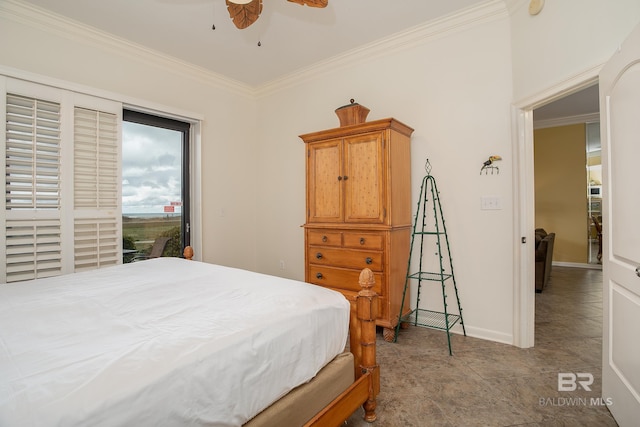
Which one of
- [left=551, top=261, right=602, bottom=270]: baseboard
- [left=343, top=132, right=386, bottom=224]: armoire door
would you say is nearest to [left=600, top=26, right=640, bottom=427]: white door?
[left=343, top=132, right=386, bottom=224]: armoire door

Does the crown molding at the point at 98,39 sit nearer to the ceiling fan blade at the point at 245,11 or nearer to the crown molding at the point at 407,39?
the crown molding at the point at 407,39

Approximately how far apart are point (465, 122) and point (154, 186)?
3262 millimetres

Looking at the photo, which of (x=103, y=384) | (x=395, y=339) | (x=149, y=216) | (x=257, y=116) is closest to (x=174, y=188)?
(x=149, y=216)

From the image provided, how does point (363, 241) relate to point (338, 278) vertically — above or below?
above

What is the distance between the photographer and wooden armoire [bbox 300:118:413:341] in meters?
2.63

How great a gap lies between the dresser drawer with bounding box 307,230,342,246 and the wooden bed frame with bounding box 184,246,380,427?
1.23m

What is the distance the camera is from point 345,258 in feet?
9.32

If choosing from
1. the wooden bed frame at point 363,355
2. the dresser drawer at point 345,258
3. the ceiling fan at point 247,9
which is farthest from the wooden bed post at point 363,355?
the ceiling fan at point 247,9

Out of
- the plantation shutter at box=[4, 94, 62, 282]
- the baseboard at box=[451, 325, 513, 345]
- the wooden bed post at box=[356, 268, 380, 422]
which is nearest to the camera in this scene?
the wooden bed post at box=[356, 268, 380, 422]

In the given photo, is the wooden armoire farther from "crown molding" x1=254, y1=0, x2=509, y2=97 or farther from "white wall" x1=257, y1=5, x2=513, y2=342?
"crown molding" x1=254, y1=0, x2=509, y2=97

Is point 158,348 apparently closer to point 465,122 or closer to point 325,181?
point 325,181

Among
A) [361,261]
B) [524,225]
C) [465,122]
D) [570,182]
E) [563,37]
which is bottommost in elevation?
[361,261]

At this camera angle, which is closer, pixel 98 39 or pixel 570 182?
pixel 98 39

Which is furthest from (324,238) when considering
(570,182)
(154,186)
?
(570,182)
